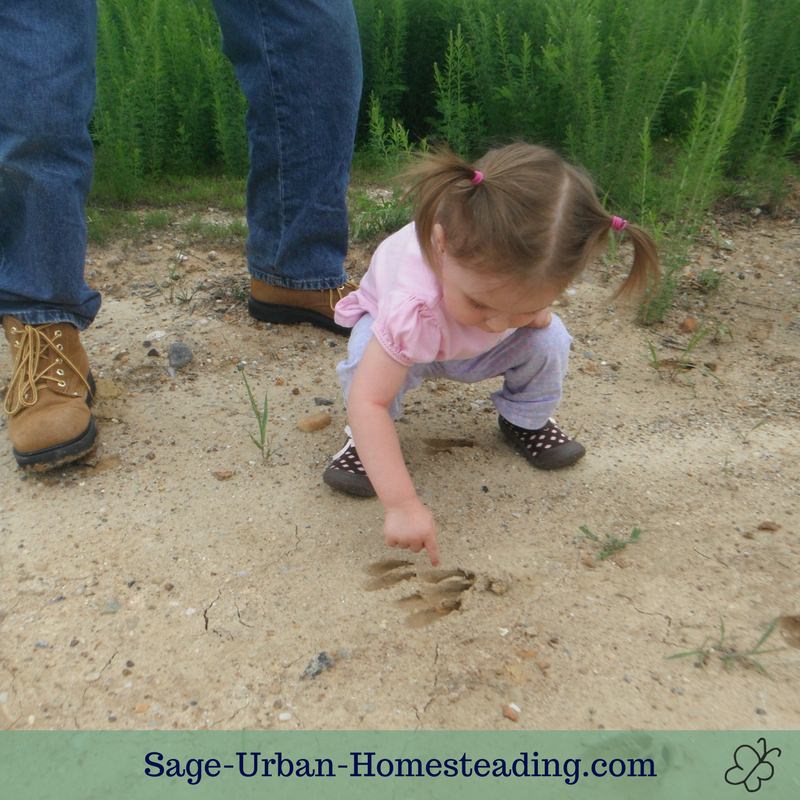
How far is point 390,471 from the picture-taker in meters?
1.76

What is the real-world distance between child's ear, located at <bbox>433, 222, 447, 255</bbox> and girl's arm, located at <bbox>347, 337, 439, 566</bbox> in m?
0.24

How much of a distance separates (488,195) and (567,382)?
1.16m

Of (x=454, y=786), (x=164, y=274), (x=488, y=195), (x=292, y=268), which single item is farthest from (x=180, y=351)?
(x=454, y=786)

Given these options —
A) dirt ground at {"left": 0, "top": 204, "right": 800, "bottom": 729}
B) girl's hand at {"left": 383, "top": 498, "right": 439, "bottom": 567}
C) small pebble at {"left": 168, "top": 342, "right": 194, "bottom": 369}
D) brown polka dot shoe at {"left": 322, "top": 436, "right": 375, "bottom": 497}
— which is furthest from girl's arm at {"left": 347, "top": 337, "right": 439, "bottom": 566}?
small pebble at {"left": 168, "top": 342, "right": 194, "bottom": 369}

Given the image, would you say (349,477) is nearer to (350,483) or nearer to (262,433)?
(350,483)

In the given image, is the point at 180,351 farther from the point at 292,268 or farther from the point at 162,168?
the point at 162,168

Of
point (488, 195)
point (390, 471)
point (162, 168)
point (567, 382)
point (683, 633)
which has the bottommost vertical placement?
point (162, 168)

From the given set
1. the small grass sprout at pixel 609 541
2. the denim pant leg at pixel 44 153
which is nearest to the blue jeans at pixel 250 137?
the denim pant leg at pixel 44 153

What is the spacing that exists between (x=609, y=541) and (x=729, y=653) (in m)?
0.38

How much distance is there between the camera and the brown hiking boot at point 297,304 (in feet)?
9.36

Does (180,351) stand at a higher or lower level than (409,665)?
lower

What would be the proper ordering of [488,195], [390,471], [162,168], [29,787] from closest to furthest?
[29,787]
[488,195]
[390,471]
[162,168]

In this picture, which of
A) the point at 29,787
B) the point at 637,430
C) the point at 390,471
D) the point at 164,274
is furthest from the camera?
the point at 164,274

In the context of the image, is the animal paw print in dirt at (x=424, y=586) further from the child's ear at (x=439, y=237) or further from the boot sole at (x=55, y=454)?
the boot sole at (x=55, y=454)
